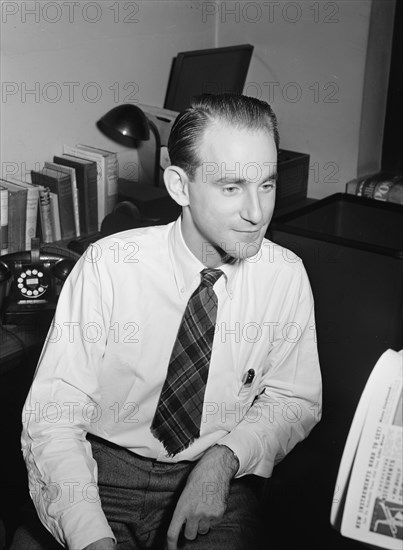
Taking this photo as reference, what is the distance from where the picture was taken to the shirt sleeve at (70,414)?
1216 mm

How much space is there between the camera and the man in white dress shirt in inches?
50.9

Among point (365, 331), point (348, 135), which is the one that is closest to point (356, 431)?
point (365, 331)

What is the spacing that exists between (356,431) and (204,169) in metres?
0.66

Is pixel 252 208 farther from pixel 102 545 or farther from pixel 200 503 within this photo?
pixel 102 545

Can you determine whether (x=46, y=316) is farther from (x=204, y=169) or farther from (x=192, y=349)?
(x=204, y=169)

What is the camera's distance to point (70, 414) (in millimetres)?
1342

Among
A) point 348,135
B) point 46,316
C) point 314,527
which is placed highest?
point 348,135

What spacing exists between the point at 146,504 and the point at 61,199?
4.66 ft

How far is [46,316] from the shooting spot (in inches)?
80.4

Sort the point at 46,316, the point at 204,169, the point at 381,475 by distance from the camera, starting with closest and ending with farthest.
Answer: the point at 381,475 < the point at 204,169 < the point at 46,316

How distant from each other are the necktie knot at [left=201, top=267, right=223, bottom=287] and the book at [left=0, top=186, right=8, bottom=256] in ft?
3.69

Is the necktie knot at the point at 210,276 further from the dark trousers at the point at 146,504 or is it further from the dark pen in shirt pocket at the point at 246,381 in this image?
the dark trousers at the point at 146,504

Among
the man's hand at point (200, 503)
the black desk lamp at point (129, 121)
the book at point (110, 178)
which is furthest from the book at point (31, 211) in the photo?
the man's hand at point (200, 503)

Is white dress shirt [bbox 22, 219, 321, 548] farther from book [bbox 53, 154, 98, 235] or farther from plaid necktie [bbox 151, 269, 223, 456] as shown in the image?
book [bbox 53, 154, 98, 235]
